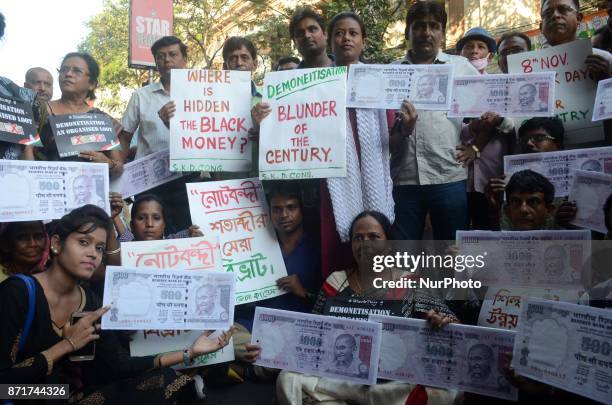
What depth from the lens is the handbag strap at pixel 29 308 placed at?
295 cm

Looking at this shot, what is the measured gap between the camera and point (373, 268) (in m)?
3.67

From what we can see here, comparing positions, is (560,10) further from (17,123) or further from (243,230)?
(17,123)

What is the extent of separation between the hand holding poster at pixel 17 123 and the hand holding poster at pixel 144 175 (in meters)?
0.65

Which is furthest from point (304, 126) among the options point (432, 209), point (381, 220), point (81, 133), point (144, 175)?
point (81, 133)

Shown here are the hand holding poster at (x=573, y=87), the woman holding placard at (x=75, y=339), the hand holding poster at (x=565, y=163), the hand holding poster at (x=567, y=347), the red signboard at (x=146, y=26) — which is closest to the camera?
the hand holding poster at (x=567, y=347)

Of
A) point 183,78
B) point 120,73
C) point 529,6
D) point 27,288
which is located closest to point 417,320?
point 27,288

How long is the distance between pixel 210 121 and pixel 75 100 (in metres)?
1.05

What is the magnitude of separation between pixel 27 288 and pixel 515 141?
3.20m

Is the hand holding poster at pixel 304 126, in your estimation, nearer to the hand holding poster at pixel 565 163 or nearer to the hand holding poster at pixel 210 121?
the hand holding poster at pixel 210 121

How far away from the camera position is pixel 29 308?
3.00 meters

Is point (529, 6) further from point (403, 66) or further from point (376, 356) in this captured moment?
point (376, 356)

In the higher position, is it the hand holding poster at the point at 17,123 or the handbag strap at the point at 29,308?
the hand holding poster at the point at 17,123

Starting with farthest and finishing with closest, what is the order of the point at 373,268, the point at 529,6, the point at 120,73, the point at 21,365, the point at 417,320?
the point at 120,73 < the point at 529,6 < the point at 373,268 < the point at 417,320 < the point at 21,365

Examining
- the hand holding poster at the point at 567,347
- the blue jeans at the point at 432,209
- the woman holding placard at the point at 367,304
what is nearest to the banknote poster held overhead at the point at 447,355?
the woman holding placard at the point at 367,304
